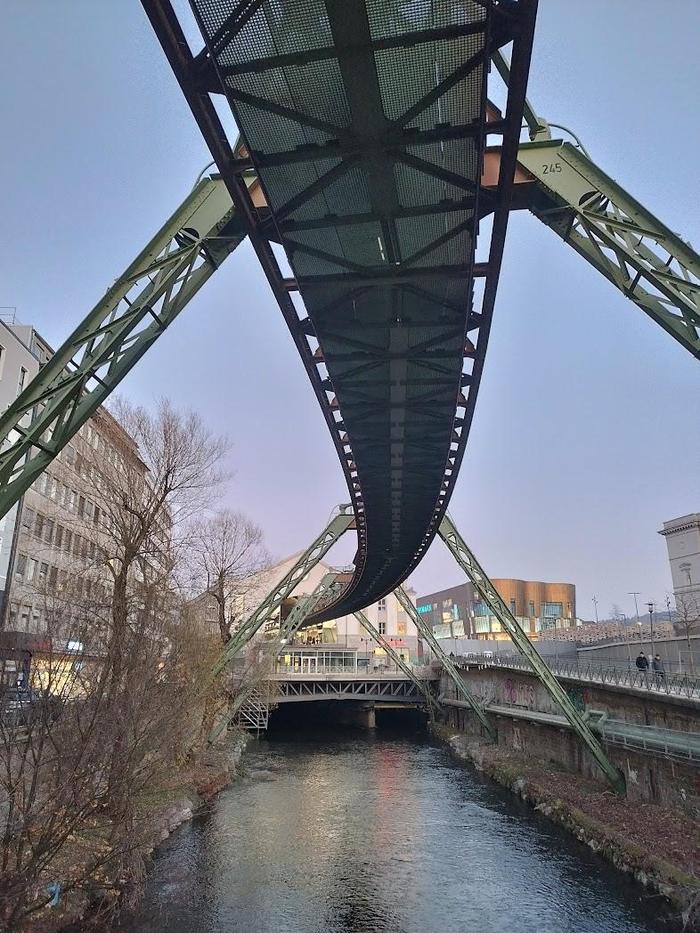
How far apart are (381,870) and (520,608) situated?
107 meters

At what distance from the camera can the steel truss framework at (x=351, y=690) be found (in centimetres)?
4925

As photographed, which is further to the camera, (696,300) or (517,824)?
(517,824)

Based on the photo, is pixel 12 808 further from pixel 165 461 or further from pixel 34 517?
pixel 34 517

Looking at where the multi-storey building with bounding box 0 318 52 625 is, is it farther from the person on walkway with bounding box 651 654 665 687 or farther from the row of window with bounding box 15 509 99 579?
the person on walkway with bounding box 651 654 665 687

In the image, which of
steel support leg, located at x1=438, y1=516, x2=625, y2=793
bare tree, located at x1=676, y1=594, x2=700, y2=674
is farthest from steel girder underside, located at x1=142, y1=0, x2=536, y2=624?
bare tree, located at x1=676, y1=594, x2=700, y2=674

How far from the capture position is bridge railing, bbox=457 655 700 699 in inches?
757

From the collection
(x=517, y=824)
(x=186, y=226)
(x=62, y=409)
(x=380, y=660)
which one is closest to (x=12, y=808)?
(x=62, y=409)

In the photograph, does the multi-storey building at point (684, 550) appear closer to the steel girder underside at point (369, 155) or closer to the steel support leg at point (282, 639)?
the steel support leg at point (282, 639)

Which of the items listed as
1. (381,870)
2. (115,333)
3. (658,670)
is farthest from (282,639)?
(115,333)

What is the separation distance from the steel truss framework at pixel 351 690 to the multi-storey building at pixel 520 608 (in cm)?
6422

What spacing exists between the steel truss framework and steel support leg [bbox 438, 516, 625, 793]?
23901 millimetres

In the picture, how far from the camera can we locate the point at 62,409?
641 cm

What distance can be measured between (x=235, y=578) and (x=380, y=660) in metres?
34.3

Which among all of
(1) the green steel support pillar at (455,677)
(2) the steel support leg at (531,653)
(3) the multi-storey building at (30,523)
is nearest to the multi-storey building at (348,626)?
(1) the green steel support pillar at (455,677)
